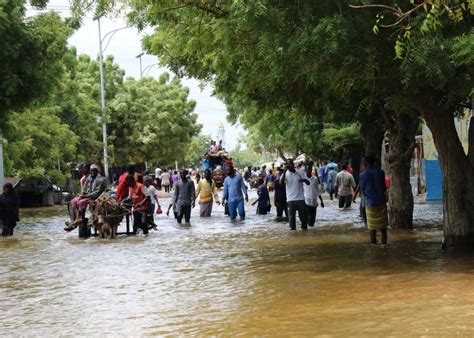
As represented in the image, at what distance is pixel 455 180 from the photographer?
13.6 m

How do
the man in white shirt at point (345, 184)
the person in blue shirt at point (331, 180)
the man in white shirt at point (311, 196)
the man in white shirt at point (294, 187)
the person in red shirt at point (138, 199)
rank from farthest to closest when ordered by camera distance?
the person in blue shirt at point (331, 180) → the man in white shirt at point (345, 184) → the man in white shirt at point (311, 196) → the person in red shirt at point (138, 199) → the man in white shirt at point (294, 187)

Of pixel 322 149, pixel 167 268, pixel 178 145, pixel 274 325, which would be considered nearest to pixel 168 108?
pixel 178 145

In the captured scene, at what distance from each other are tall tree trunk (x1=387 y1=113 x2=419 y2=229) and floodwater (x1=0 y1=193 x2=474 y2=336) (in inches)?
24.2

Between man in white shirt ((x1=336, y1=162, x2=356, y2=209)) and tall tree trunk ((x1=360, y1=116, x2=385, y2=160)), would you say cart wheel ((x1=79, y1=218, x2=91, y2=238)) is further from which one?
man in white shirt ((x1=336, y1=162, x2=356, y2=209))

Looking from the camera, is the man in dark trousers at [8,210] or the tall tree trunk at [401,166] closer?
the tall tree trunk at [401,166]

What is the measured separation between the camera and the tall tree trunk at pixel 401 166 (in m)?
17.8

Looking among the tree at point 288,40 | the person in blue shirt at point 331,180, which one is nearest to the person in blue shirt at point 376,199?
the tree at point 288,40

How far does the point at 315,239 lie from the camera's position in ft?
54.9

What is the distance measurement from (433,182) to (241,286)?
20680 millimetres

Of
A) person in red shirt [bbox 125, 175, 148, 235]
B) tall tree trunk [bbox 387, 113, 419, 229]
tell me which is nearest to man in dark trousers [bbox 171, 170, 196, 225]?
person in red shirt [bbox 125, 175, 148, 235]

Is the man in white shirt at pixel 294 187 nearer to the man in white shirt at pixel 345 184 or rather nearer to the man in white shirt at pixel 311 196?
the man in white shirt at pixel 311 196

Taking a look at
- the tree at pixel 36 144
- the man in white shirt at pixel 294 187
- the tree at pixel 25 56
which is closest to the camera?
the man in white shirt at pixel 294 187

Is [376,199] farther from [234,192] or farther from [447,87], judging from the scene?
[234,192]

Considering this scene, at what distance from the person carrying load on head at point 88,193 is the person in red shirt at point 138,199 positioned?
63 cm
